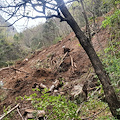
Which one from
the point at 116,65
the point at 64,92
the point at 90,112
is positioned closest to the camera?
the point at 116,65

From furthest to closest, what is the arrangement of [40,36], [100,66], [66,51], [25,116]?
1. [40,36]
2. [66,51]
3. [25,116]
4. [100,66]

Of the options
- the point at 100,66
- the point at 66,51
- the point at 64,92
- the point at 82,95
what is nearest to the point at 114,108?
the point at 100,66

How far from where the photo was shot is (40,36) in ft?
82.2

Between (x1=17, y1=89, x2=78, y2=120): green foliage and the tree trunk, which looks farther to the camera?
the tree trunk

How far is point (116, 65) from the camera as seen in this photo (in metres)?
2.94

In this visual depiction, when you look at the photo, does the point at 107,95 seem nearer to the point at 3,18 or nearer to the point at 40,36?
the point at 3,18

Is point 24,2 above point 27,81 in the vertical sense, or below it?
above

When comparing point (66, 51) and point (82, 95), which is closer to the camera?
point (82, 95)

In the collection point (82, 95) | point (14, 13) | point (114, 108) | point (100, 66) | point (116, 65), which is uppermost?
point (14, 13)

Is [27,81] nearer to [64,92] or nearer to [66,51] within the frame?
[64,92]

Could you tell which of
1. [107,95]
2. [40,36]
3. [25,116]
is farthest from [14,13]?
[40,36]

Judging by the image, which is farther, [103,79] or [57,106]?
[103,79]

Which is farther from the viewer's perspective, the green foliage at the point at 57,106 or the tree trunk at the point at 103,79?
the tree trunk at the point at 103,79

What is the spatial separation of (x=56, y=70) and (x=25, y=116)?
15.8 feet
